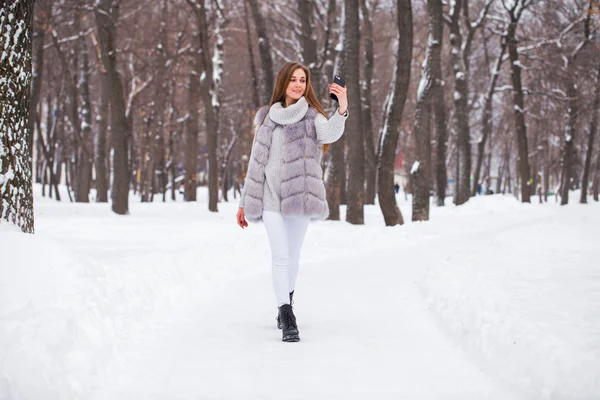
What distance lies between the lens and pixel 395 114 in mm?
15414

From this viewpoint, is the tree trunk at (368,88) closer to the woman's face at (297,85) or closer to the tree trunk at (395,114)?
the tree trunk at (395,114)

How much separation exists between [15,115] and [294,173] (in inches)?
120

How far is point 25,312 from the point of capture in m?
4.31

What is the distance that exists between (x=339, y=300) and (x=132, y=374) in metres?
3.26

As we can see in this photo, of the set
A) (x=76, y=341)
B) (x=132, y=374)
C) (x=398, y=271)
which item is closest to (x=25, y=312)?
(x=76, y=341)

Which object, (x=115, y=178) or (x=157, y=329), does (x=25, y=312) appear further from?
(x=115, y=178)

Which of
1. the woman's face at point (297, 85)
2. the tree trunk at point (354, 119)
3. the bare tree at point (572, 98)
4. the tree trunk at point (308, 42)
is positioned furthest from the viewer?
the bare tree at point (572, 98)

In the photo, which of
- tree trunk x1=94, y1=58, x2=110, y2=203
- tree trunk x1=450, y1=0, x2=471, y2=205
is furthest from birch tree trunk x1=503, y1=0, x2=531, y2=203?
tree trunk x1=94, y1=58, x2=110, y2=203

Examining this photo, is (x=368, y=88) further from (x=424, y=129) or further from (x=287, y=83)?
(x=287, y=83)

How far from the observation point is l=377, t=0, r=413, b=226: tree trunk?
1503 centimetres

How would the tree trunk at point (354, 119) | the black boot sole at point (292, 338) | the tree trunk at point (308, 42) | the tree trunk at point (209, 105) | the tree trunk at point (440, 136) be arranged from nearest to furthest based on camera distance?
the black boot sole at point (292, 338) → the tree trunk at point (354, 119) → the tree trunk at point (308, 42) → the tree trunk at point (209, 105) → the tree trunk at point (440, 136)

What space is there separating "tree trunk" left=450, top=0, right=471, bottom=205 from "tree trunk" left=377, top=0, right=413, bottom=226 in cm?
976

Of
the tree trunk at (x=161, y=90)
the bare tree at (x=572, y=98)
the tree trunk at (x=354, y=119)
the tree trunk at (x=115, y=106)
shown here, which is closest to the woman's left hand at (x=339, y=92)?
the tree trunk at (x=354, y=119)

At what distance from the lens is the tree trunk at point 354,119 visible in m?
15.4
